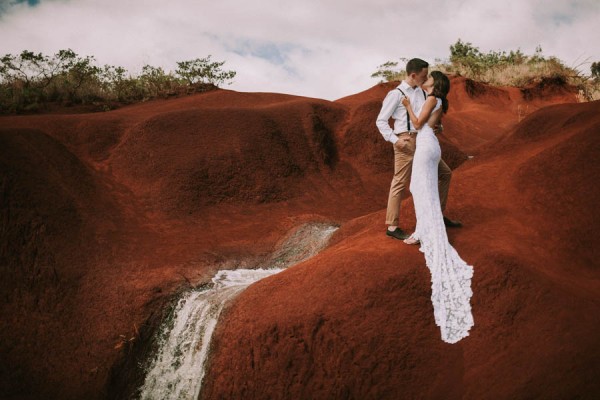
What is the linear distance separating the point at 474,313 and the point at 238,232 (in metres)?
5.09

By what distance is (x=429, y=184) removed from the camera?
14.5 ft

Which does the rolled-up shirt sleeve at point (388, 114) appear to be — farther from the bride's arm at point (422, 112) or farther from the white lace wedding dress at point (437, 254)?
the white lace wedding dress at point (437, 254)

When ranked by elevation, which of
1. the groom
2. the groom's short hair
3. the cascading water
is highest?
the groom's short hair

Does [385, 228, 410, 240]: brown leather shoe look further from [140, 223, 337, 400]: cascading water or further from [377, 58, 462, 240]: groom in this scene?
[140, 223, 337, 400]: cascading water

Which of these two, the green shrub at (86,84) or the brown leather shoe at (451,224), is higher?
the green shrub at (86,84)

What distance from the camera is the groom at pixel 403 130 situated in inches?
179

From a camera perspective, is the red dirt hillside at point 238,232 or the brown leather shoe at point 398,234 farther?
the brown leather shoe at point 398,234

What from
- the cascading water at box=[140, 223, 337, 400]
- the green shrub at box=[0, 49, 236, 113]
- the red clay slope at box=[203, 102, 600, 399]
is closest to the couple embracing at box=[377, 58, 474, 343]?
the red clay slope at box=[203, 102, 600, 399]

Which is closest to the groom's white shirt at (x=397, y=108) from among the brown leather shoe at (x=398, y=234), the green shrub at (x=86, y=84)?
the brown leather shoe at (x=398, y=234)

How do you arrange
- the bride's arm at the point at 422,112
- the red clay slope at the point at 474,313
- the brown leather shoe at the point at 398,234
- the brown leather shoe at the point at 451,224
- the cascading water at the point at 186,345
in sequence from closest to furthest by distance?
1. the red clay slope at the point at 474,313
2. the bride's arm at the point at 422,112
3. the brown leather shoe at the point at 398,234
4. the brown leather shoe at the point at 451,224
5. the cascading water at the point at 186,345

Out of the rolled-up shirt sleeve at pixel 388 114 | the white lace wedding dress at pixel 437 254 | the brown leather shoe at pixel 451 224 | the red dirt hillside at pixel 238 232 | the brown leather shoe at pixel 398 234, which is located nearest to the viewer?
the white lace wedding dress at pixel 437 254

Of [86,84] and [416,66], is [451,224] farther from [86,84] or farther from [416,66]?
[86,84]

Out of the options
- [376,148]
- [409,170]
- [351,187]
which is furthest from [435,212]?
[376,148]

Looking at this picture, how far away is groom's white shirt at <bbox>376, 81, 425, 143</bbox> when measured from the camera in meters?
4.54
